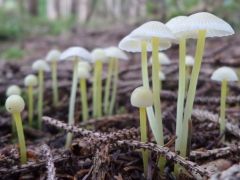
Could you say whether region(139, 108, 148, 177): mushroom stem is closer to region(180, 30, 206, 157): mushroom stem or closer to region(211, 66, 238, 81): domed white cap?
region(180, 30, 206, 157): mushroom stem

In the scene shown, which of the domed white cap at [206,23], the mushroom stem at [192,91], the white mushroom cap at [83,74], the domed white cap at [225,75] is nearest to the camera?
the domed white cap at [206,23]

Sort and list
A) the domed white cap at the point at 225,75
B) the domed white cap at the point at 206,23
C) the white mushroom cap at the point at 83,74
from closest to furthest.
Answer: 1. the domed white cap at the point at 206,23
2. the domed white cap at the point at 225,75
3. the white mushroom cap at the point at 83,74

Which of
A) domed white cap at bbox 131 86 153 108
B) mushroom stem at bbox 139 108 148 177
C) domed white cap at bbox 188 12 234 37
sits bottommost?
mushroom stem at bbox 139 108 148 177

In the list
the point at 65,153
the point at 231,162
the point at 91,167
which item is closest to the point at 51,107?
the point at 65,153

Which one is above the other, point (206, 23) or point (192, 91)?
point (206, 23)

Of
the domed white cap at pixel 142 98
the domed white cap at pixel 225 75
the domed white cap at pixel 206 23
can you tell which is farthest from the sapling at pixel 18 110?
the domed white cap at pixel 225 75

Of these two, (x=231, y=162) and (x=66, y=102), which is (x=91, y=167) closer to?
(x=231, y=162)

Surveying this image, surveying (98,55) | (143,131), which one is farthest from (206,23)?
(98,55)

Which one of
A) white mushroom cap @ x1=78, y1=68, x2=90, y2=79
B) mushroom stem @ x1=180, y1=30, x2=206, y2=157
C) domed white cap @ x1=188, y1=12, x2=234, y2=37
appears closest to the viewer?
domed white cap @ x1=188, y1=12, x2=234, y2=37

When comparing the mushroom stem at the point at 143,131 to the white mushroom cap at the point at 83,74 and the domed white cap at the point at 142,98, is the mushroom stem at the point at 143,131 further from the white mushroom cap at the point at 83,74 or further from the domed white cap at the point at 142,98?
the white mushroom cap at the point at 83,74

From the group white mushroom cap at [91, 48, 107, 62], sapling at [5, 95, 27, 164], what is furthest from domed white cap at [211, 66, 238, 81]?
sapling at [5, 95, 27, 164]

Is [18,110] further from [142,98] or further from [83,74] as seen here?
[83,74]

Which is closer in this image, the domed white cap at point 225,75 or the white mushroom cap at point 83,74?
the domed white cap at point 225,75

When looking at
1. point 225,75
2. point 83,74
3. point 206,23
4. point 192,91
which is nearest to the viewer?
point 206,23
